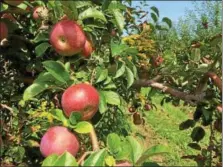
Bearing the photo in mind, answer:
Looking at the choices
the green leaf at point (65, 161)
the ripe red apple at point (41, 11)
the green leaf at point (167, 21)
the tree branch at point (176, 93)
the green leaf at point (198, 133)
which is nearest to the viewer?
the green leaf at point (65, 161)

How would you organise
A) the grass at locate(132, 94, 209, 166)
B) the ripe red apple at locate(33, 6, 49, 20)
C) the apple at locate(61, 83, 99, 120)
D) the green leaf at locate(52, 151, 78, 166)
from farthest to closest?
the grass at locate(132, 94, 209, 166) < the ripe red apple at locate(33, 6, 49, 20) < the apple at locate(61, 83, 99, 120) < the green leaf at locate(52, 151, 78, 166)

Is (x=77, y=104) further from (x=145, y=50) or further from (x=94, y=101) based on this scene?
(x=145, y=50)

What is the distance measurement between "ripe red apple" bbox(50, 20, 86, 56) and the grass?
3711 mm

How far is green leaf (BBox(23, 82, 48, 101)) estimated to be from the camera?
A: 0.93 m

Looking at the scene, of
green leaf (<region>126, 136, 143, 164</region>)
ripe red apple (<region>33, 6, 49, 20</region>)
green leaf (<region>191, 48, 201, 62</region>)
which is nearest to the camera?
green leaf (<region>126, 136, 143, 164</region>)

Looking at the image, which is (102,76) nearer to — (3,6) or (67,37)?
(67,37)

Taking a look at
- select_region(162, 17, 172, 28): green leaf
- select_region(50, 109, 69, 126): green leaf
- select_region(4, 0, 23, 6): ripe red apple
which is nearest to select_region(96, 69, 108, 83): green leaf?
select_region(50, 109, 69, 126): green leaf

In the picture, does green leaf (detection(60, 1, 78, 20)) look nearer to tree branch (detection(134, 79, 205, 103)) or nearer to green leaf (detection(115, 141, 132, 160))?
green leaf (detection(115, 141, 132, 160))

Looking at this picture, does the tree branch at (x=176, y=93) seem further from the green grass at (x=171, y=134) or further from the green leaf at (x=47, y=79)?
the green grass at (x=171, y=134)

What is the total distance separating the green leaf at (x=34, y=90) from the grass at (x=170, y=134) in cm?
377

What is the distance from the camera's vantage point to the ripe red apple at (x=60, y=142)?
0.87m

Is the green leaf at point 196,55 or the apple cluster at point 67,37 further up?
the apple cluster at point 67,37

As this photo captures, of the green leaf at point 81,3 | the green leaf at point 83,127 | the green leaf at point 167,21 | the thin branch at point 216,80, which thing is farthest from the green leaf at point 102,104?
the green leaf at point 167,21

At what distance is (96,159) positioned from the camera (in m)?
0.74
